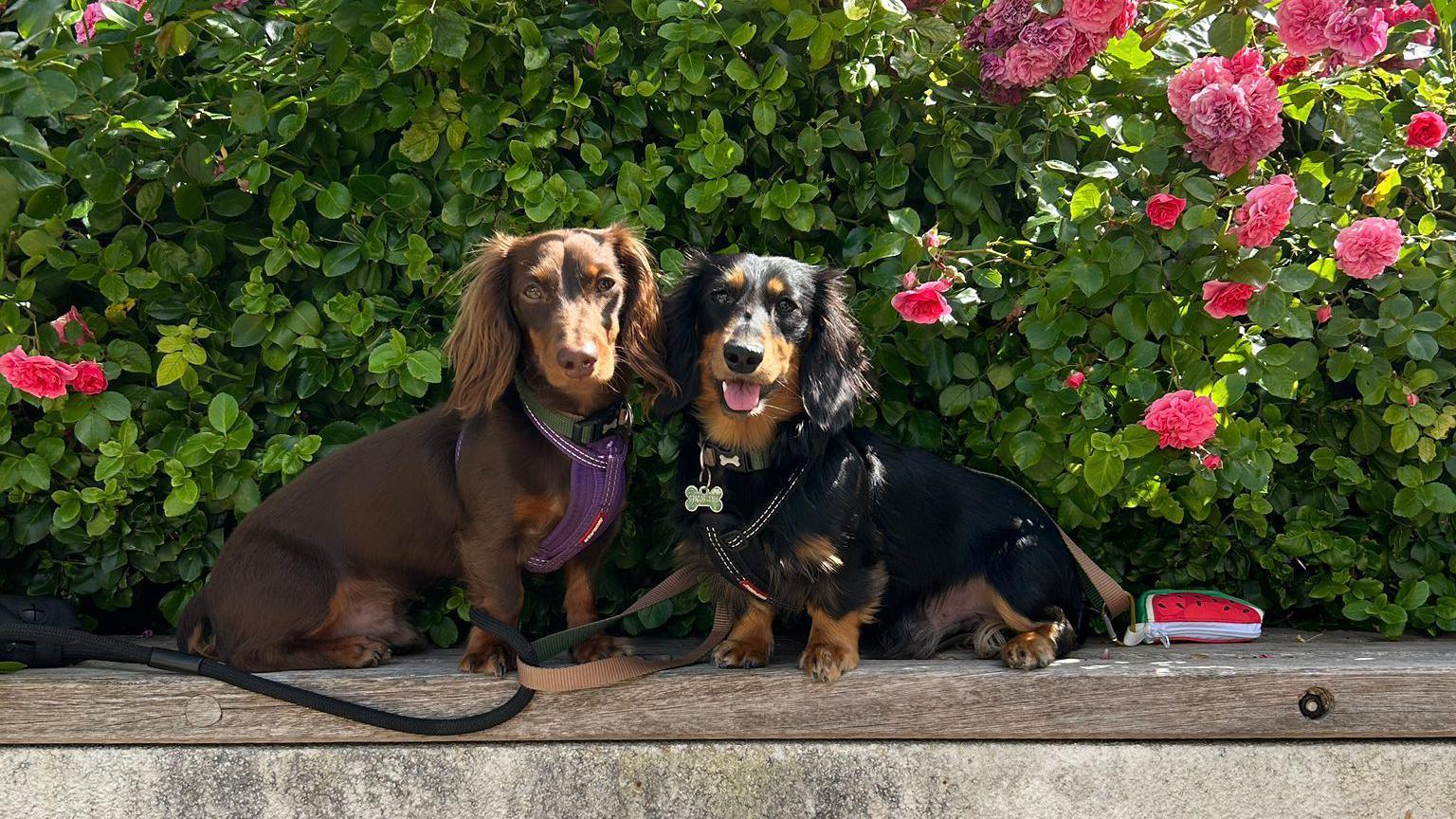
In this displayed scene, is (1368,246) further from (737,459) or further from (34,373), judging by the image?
(34,373)

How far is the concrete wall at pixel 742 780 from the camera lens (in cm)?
238

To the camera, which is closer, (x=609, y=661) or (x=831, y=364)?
(x=609, y=661)

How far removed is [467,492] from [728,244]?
0.94m

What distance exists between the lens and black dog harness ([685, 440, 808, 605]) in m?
2.49

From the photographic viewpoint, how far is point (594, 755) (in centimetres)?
243

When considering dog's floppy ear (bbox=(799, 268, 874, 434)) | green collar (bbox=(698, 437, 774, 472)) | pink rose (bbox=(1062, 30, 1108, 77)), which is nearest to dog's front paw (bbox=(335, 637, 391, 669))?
green collar (bbox=(698, 437, 774, 472))

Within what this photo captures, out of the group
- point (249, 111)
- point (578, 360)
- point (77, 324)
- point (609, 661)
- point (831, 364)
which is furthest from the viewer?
point (77, 324)

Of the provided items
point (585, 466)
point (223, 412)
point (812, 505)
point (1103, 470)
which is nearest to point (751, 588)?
point (812, 505)

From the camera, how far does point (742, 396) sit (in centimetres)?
240

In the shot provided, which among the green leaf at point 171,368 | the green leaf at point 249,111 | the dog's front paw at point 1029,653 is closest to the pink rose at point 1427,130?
the dog's front paw at point 1029,653

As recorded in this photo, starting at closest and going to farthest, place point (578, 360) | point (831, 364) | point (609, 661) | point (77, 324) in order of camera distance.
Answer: point (578, 360) → point (609, 661) → point (831, 364) → point (77, 324)

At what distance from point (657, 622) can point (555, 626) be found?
30 cm

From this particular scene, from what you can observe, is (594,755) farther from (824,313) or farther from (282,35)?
(282,35)

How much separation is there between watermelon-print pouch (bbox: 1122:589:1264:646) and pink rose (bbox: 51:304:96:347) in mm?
2632
